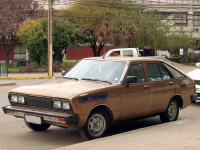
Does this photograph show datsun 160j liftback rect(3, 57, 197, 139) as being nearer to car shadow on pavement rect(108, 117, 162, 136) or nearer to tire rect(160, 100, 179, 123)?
tire rect(160, 100, 179, 123)

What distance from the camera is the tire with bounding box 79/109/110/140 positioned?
774cm

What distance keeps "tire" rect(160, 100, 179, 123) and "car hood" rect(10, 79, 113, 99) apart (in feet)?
7.45

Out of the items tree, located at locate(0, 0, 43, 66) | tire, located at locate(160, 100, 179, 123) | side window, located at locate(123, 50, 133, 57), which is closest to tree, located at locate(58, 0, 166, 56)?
tree, located at locate(0, 0, 43, 66)

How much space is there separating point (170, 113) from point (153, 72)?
1.23m

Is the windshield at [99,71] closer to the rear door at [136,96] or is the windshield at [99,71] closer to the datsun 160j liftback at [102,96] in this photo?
the datsun 160j liftback at [102,96]

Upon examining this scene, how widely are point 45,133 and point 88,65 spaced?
1.79 m

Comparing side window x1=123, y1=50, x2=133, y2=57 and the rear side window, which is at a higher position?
side window x1=123, y1=50, x2=133, y2=57

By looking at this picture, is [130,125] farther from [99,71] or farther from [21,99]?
[21,99]

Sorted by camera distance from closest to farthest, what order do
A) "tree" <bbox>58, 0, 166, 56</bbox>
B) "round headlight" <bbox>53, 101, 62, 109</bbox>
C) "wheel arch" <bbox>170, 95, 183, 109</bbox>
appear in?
"round headlight" <bbox>53, 101, 62, 109</bbox> → "wheel arch" <bbox>170, 95, 183, 109</bbox> → "tree" <bbox>58, 0, 166, 56</bbox>

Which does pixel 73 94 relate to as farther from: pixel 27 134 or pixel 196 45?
pixel 196 45

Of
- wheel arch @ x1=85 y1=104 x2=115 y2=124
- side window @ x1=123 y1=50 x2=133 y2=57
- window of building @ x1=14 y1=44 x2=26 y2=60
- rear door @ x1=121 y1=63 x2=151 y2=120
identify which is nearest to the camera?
wheel arch @ x1=85 y1=104 x2=115 y2=124

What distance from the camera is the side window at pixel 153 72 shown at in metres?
9.41

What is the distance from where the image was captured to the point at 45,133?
350 inches

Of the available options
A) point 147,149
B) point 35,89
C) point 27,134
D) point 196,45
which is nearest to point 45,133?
point 27,134
